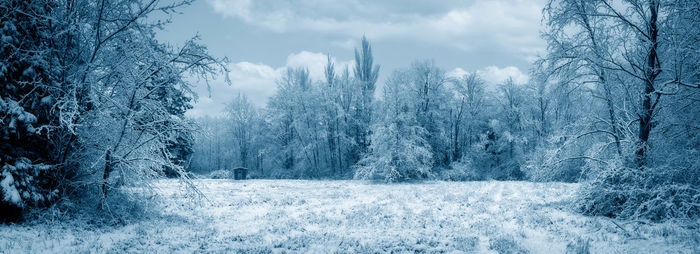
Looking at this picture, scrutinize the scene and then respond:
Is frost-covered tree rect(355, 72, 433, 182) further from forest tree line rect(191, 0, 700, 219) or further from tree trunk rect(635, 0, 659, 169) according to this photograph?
tree trunk rect(635, 0, 659, 169)

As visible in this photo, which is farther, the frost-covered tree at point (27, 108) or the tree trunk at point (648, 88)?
the tree trunk at point (648, 88)

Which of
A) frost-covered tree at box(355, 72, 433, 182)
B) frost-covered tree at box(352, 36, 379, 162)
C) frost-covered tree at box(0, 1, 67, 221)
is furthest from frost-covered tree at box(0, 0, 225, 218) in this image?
frost-covered tree at box(352, 36, 379, 162)

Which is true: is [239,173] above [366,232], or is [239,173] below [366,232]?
above

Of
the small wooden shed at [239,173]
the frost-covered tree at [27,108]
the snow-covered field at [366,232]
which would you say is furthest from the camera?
the small wooden shed at [239,173]

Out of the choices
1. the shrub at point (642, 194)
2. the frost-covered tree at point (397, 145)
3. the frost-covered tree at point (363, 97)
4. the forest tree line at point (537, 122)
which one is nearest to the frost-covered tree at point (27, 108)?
the forest tree line at point (537, 122)

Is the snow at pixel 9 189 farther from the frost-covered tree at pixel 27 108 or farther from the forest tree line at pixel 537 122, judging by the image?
the forest tree line at pixel 537 122

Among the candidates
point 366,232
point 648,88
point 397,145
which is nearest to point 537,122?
point 397,145

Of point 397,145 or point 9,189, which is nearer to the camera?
point 9,189

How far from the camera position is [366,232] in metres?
8.81

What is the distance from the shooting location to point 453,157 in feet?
112

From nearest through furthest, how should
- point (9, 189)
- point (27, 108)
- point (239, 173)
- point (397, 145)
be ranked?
point (9, 189) < point (27, 108) < point (397, 145) < point (239, 173)

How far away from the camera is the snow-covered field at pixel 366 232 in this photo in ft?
23.0

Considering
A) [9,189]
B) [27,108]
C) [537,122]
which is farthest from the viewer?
[537,122]

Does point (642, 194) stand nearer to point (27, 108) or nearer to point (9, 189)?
point (9, 189)
